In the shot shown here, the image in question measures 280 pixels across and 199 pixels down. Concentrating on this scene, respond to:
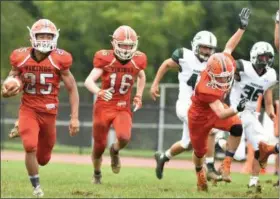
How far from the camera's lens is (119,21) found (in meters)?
23.7

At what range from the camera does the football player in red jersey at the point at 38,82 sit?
8.90m

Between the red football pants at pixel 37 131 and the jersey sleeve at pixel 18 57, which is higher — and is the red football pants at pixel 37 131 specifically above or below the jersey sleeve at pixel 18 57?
below

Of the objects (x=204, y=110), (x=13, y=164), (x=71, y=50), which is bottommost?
(x=13, y=164)

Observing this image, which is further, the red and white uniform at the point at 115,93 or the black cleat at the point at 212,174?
the black cleat at the point at 212,174

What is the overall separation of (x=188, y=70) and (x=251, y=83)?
2.81 ft

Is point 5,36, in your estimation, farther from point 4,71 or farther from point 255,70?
point 255,70

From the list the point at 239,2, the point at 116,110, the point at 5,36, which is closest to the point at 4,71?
the point at 5,36

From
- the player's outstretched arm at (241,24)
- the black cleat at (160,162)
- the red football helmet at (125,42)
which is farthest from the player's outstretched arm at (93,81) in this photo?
the black cleat at (160,162)

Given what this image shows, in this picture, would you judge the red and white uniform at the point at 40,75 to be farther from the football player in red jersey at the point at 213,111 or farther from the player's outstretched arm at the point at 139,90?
the football player in red jersey at the point at 213,111

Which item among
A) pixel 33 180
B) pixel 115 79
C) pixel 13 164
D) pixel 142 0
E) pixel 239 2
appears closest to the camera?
pixel 33 180

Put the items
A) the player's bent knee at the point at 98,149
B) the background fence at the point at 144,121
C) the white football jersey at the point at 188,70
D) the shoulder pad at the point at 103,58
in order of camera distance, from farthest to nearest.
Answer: the background fence at the point at 144,121 < the white football jersey at the point at 188,70 < the player's bent knee at the point at 98,149 < the shoulder pad at the point at 103,58

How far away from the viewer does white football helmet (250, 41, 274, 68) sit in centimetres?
1014

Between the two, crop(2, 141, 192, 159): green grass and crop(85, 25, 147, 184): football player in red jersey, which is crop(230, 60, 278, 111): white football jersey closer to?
crop(85, 25, 147, 184): football player in red jersey

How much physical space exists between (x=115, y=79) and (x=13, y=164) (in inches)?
279
